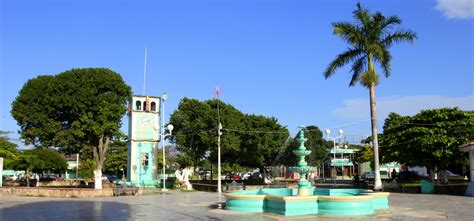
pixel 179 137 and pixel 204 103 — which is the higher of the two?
pixel 204 103

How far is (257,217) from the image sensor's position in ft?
49.0

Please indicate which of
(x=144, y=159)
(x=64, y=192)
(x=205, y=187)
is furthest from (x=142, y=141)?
(x=64, y=192)

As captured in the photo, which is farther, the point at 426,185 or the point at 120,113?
the point at 120,113

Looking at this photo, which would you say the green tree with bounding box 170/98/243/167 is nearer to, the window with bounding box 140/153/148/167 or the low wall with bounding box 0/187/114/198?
the window with bounding box 140/153/148/167

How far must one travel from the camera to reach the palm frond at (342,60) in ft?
103

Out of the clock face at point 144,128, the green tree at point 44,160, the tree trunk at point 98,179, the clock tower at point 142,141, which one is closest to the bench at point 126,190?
the tree trunk at point 98,179

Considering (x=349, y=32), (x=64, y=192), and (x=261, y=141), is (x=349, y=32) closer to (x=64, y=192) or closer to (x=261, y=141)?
(x=261, y=141)

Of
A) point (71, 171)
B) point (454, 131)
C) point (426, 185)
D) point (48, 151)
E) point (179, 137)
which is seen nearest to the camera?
point (426, 185)

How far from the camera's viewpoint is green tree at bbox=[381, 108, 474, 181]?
94.7ft

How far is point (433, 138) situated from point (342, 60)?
25.8 feet

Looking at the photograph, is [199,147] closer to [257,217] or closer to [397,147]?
[397,147]

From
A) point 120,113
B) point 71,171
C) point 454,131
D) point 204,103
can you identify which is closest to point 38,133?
point 120,113

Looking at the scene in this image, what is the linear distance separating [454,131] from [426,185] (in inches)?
178

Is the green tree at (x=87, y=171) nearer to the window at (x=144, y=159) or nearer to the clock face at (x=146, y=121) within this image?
the window at (x=144, y=159)
